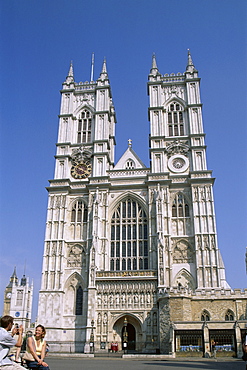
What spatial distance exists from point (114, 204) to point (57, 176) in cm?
725

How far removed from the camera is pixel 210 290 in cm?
3111

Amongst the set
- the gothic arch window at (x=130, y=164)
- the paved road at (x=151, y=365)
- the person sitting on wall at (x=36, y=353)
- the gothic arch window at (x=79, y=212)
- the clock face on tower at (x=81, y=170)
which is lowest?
the paved road at (x=151, y=365)

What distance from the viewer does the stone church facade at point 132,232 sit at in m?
31.9

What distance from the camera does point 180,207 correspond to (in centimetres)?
3806

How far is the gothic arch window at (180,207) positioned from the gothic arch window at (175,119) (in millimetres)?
7861

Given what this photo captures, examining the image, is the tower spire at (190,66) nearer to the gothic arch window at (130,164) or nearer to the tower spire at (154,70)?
the tower spire at (154,70)

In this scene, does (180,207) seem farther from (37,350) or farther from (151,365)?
(37,350)

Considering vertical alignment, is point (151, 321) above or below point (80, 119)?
below

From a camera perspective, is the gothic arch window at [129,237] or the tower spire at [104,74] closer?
the gothic arch window at [129,237]

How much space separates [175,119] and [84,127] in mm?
10816

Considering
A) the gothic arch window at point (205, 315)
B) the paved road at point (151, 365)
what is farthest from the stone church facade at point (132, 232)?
→ the paved road at point (151, 365)

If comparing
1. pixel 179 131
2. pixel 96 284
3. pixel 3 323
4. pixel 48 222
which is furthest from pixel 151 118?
pixel 3 323

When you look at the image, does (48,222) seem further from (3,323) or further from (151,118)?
(3,323)

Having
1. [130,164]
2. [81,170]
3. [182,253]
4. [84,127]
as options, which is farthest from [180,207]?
[84,127]
